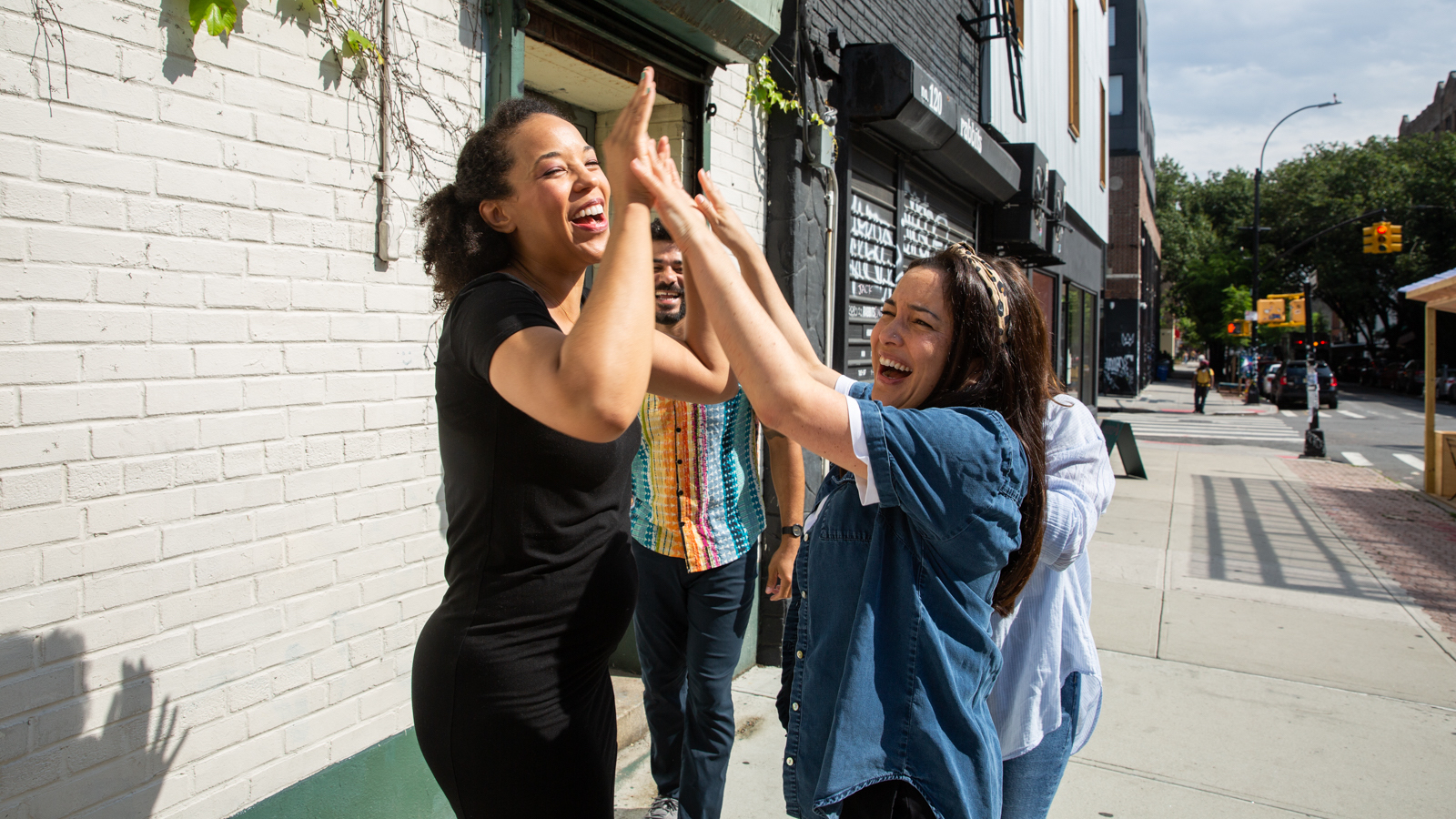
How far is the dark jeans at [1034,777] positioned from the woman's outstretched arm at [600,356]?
51.7 inches

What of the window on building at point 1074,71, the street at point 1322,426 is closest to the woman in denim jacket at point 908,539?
the window on building at point 1074,71

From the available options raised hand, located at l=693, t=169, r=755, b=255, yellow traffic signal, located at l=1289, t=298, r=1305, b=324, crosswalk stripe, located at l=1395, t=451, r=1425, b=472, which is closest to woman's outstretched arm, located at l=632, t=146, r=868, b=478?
raised hand, located at l=693, t=169, r=755, b=255

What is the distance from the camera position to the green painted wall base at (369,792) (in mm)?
2430

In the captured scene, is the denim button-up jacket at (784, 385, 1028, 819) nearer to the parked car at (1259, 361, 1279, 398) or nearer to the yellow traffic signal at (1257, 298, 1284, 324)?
the parked car at (1259, 361, 1279, 398)

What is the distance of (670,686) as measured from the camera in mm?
2990

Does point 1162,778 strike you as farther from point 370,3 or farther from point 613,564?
point 370,3

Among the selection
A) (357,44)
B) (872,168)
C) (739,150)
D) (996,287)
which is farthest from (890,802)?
(872,168)

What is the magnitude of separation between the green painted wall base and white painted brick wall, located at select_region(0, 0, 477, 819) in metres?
0.05

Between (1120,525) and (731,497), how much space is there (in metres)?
6.70

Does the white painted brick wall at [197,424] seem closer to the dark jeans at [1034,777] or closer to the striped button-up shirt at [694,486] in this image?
the striped button-up shirt at [694,486]

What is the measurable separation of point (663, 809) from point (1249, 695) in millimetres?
3238

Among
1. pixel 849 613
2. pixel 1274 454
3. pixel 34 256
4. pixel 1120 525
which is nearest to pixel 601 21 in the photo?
pixel 34 256

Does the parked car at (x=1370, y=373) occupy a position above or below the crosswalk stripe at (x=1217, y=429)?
above

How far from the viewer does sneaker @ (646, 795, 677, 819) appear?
119 inches
